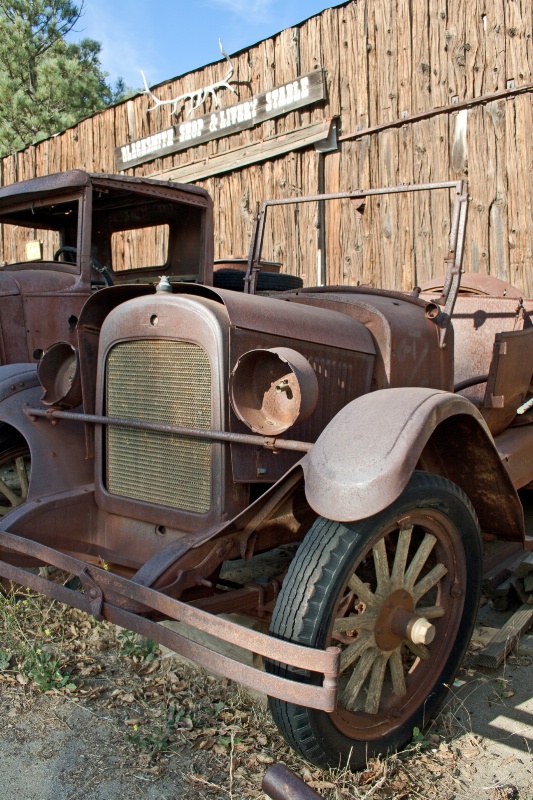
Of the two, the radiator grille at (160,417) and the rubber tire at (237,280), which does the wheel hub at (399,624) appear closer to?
the radiator grille at (160,417)

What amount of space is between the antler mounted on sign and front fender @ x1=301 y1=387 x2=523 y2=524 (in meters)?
6.57

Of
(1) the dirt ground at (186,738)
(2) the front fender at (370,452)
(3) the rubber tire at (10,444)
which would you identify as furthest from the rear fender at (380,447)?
(3) the rubber tire at (10,444)

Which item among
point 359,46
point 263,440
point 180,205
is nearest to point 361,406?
point 263,440

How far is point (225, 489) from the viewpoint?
92.9 inches

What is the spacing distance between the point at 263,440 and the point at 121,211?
3135 millimetres

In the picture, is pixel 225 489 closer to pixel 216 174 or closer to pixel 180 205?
pixel 180 205

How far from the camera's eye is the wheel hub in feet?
6.81

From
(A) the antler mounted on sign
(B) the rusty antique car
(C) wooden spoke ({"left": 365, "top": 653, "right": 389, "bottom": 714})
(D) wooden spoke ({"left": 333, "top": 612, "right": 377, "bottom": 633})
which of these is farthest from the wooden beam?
(A) the antler mounted on sign

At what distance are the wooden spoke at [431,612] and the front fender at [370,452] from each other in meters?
0.60

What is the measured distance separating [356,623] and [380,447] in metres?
0.55

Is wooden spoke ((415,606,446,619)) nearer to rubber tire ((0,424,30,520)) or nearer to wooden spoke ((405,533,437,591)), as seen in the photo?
wooden spoke ((405,533,437,591))

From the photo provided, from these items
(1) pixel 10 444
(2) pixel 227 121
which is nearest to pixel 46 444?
(1) pixel 10 444

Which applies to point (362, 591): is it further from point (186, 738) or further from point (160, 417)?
point (160, 417)

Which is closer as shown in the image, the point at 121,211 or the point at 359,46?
the point at 121,211
